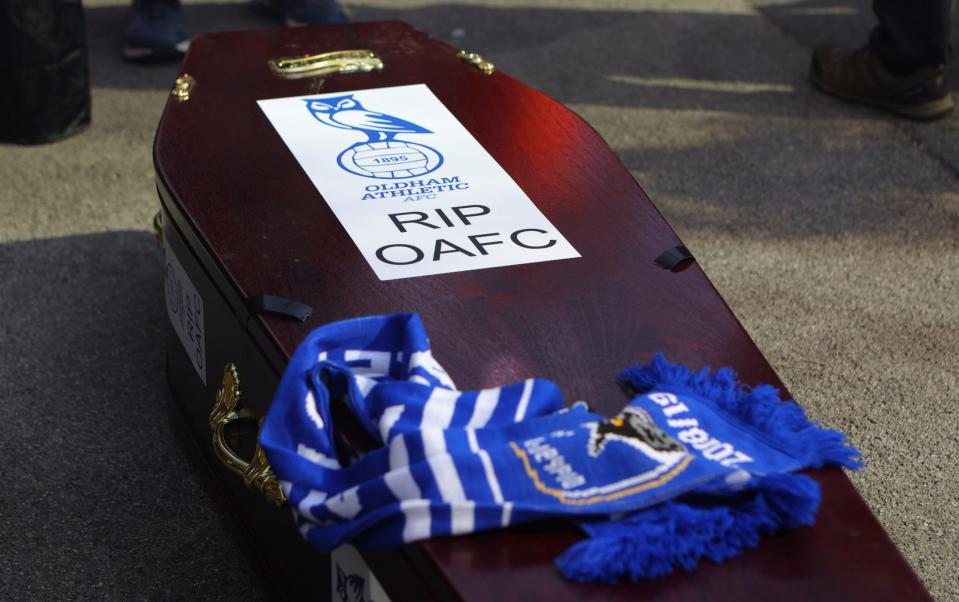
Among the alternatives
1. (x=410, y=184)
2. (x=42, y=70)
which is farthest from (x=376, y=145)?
(x=42, y=70)

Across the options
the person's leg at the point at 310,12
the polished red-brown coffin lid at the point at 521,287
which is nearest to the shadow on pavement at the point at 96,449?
the polished red-brown coffin lid at the point at 521,287

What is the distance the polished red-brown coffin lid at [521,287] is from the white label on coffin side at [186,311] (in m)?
0.09

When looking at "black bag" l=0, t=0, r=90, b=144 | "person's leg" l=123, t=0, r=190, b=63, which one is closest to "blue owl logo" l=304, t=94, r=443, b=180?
"black bag" l=0, t=0, r=90, b=144

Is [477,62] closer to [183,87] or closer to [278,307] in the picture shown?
[183,87]

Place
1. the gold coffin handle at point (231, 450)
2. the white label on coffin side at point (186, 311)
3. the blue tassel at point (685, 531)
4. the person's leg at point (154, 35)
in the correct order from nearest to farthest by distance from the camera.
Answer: the blue tassel at point (685, 531) → the gold coffin handle at point (231, 450) → the white label on coffin side at point (186, 311) → the person's leg at point (154, 35)

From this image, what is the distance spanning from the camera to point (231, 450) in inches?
54.4

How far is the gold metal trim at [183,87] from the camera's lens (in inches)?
70.8

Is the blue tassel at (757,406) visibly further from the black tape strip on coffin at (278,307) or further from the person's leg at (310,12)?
the person's leg at (310,12)

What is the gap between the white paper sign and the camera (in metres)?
1.44

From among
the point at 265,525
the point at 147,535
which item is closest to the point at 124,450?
the point at 147,535

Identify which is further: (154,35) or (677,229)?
(154,35)

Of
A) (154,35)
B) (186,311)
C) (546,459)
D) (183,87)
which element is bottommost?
(154,35)

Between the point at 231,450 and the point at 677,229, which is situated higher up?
the point at 231,450

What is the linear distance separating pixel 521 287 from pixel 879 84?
1.76m
